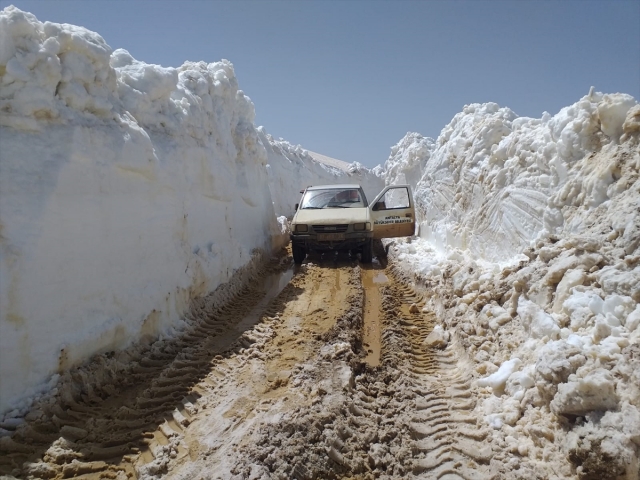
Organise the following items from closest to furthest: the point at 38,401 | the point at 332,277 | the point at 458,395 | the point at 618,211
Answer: the point at 38,401
the point at 458,395
the point at 618,211
the point at 332,277

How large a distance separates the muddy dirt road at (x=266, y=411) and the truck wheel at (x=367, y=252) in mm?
4194

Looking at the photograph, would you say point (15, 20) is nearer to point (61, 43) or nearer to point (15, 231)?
point (61, 43)

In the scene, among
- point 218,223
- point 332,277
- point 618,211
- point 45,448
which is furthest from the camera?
point 332,277

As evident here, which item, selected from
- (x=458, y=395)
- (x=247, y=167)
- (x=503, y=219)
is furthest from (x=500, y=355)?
(x=247, y=167)

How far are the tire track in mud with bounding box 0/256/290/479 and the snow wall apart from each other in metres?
0.22

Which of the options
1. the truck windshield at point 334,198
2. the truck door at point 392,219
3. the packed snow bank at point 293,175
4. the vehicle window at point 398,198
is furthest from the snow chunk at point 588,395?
the packed snow bank at point 293,175

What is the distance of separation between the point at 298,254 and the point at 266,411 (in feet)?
21.8

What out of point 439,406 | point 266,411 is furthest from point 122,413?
point 439,406

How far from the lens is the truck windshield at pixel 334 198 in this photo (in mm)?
10992

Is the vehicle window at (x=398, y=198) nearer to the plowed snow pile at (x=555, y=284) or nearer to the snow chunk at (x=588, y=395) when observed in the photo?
the plowed snow pile at (x=555, y=284)

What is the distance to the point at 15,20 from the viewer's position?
4398 millimetres

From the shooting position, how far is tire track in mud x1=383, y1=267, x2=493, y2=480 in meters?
3.19

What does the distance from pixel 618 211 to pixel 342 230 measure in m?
6.06

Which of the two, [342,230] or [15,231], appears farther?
[342,230]
